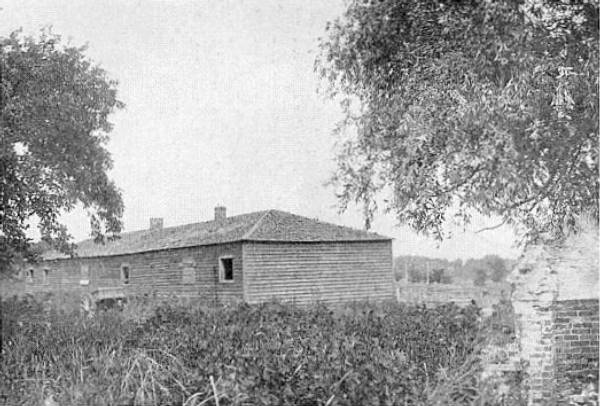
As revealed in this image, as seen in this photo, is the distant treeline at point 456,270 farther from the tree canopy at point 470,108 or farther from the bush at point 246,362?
the tree canopy at point 470,108

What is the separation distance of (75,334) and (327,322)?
11.7 feet

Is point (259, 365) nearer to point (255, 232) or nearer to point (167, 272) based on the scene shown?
point (255, 232)

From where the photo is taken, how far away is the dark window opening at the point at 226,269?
21.8 m

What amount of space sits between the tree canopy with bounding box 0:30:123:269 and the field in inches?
106

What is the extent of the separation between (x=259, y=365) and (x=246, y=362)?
16 cm

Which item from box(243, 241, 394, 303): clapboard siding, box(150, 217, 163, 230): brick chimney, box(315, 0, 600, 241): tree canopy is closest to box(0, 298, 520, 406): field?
box(315, 0, 600, 241): tree canopy

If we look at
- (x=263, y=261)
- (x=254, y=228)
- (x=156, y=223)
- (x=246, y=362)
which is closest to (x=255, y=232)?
(x=254, y=228)

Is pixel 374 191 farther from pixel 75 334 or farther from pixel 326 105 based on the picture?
pixel 75 334

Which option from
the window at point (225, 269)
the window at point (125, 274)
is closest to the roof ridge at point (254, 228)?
the window at point (225, 269)

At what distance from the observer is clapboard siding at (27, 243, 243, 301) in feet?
70.3

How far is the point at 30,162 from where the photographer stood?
36.9 ft

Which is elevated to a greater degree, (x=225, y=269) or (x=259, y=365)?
(x=225, y=269)

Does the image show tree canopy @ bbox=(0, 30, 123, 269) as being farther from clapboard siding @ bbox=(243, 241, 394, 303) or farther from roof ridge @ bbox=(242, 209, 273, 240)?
clapboard siding @ bbox=(243, 241, 394, 303)

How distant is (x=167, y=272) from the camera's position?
79.7ft
